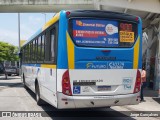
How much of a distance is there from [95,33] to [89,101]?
6.19 feet

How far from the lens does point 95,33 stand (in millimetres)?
8336

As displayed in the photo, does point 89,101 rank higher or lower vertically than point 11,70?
higher

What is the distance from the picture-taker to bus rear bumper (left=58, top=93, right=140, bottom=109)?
800 cm

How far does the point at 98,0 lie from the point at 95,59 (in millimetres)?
10459

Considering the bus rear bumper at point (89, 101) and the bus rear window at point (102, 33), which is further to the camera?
the bus rear window at point (102, 33)

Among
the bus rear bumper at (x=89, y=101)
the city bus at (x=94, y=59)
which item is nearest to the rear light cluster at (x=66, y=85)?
the city bus at (x=94, y=59)

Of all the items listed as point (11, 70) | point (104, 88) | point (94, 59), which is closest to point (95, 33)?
point (94, 59)

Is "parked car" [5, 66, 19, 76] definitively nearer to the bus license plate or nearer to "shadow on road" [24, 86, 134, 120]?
"shadow on road" [24, 86, 134, 120]

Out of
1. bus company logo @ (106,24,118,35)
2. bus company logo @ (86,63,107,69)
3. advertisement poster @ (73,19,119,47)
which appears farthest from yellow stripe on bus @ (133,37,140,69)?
bus company logo @ (86,63,107,69)

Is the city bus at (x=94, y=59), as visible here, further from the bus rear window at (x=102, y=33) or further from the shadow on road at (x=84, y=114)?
the shadow on road at (x=84, y=114)

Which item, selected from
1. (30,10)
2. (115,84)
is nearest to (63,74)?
(115,84)

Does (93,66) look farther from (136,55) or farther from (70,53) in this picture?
(136,55)

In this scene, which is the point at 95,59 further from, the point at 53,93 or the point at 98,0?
the point at 98,0

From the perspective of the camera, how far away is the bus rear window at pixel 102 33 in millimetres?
8211
